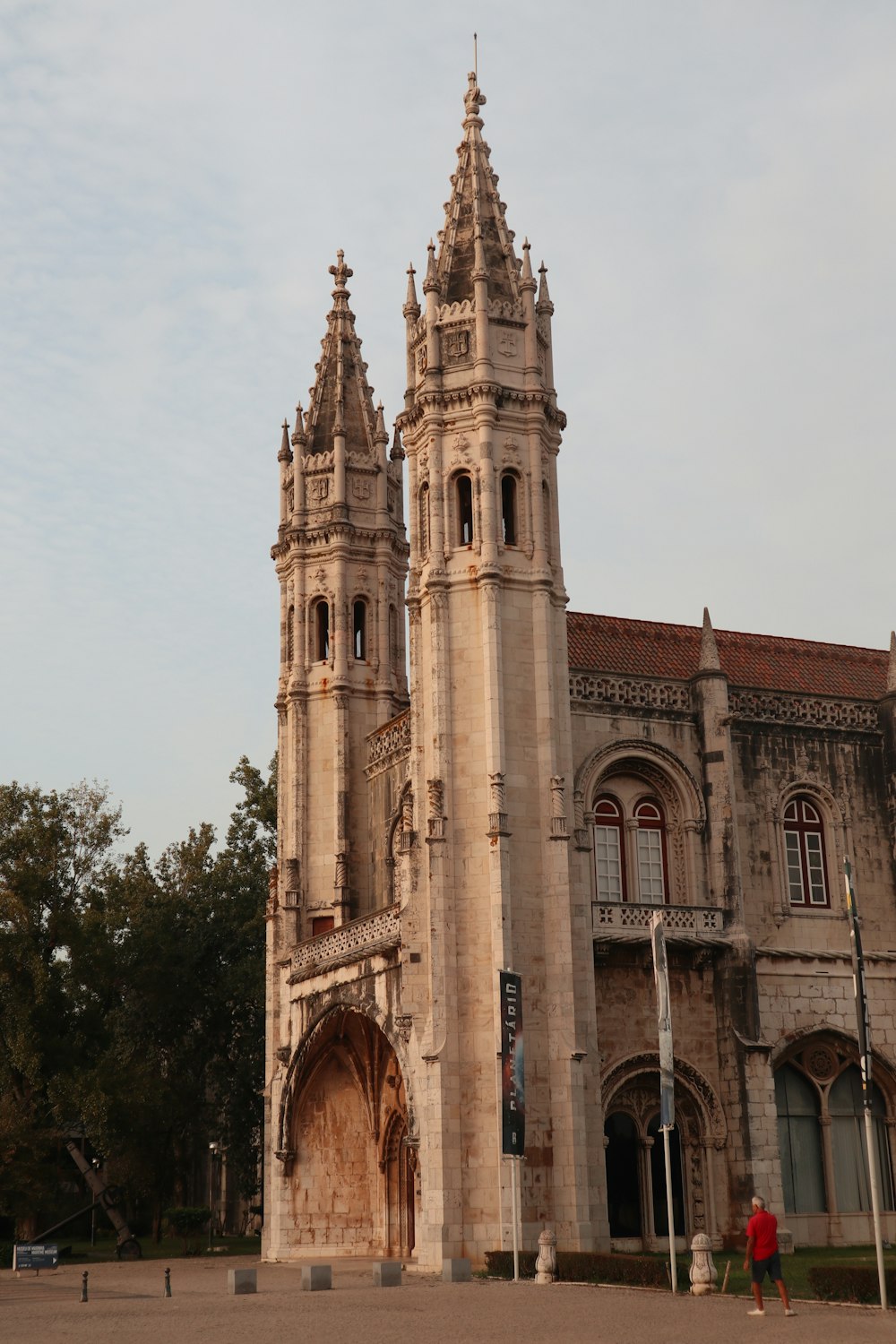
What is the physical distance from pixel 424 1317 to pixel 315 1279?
6.98 metres

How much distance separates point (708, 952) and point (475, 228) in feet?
56.7

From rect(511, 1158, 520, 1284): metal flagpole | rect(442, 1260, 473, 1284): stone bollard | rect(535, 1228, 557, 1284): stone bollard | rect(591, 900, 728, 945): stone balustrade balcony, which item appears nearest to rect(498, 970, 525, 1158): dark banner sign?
rect(511, 1158, 520, 1284): metal flagpole

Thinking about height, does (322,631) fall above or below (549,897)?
above

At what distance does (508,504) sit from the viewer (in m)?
35.2

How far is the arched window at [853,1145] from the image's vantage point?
3431 centimetres

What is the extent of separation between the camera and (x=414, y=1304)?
2278 centimetres

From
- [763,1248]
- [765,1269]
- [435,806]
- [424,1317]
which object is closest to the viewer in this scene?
[765,1269]

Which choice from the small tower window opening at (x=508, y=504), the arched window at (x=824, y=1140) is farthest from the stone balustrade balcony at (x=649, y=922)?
the small tower window opening at (x=508, y=504)

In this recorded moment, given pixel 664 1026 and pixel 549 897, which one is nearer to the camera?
pixel 664 1026

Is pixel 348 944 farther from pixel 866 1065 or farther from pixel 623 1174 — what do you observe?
pixel 866 1065

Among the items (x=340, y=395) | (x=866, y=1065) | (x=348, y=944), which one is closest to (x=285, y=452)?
(x=340, y=395)

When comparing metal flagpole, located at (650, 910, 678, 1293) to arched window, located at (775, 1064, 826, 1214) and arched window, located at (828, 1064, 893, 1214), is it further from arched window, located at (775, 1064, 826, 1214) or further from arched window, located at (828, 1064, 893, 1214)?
arched window, located at (828, 1064, 893, 1214)

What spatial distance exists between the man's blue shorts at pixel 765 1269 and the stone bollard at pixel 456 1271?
809cm

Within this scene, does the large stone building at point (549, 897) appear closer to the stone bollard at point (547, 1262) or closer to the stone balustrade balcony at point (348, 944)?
the stone balustrade balcony at point (348, 944)
